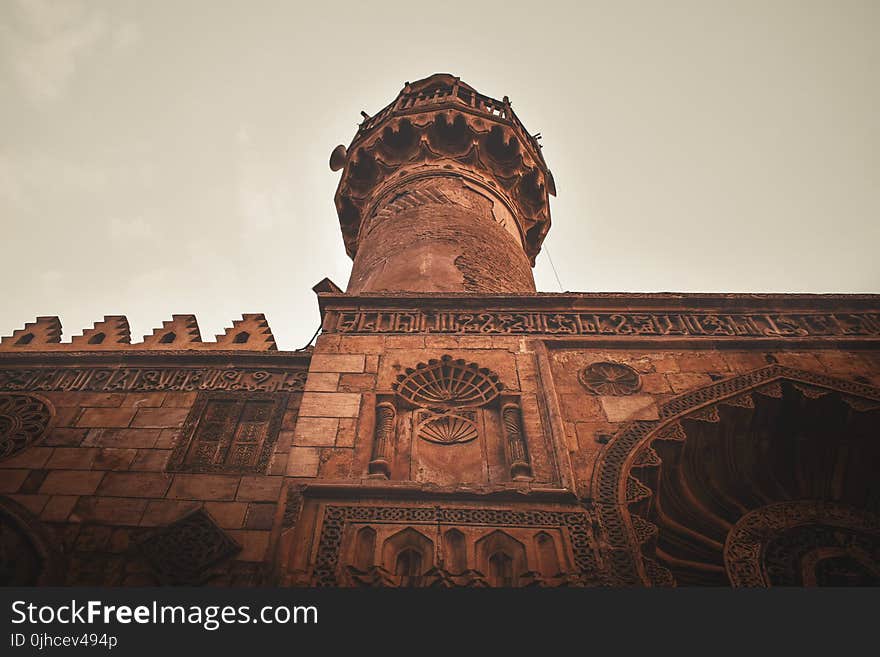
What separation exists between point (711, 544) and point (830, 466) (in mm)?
1262

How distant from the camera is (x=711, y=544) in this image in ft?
14.4

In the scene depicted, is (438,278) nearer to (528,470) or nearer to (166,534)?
(528,470)

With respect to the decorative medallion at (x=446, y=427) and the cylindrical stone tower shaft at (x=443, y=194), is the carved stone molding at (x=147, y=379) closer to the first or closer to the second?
the decorative medallion at (x=446, y=427)

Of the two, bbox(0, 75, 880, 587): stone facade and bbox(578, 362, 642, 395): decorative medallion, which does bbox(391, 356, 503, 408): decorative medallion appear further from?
bbox(578, 362, 642, 395): decorative medallion

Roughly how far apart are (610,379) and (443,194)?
16.9 ft

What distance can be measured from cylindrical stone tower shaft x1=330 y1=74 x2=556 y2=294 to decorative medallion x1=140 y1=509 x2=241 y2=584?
361 cm

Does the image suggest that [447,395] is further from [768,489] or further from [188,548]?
[768,489]

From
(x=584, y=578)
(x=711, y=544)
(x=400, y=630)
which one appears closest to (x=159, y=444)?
(x=400, y=630)

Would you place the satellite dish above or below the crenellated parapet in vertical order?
above

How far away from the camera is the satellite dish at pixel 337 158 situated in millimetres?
12367

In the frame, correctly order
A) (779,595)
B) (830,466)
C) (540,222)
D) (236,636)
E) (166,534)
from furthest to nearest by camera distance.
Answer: (540,222), (830,466), (166,534), (779,595), (236,636)

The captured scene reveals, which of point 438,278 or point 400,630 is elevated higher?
point 438,278

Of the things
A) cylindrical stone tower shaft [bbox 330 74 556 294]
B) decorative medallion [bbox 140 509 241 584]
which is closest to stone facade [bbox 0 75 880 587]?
decorative medallion [bbox 140 509 241 584]

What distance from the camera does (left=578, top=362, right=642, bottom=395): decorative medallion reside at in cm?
485
